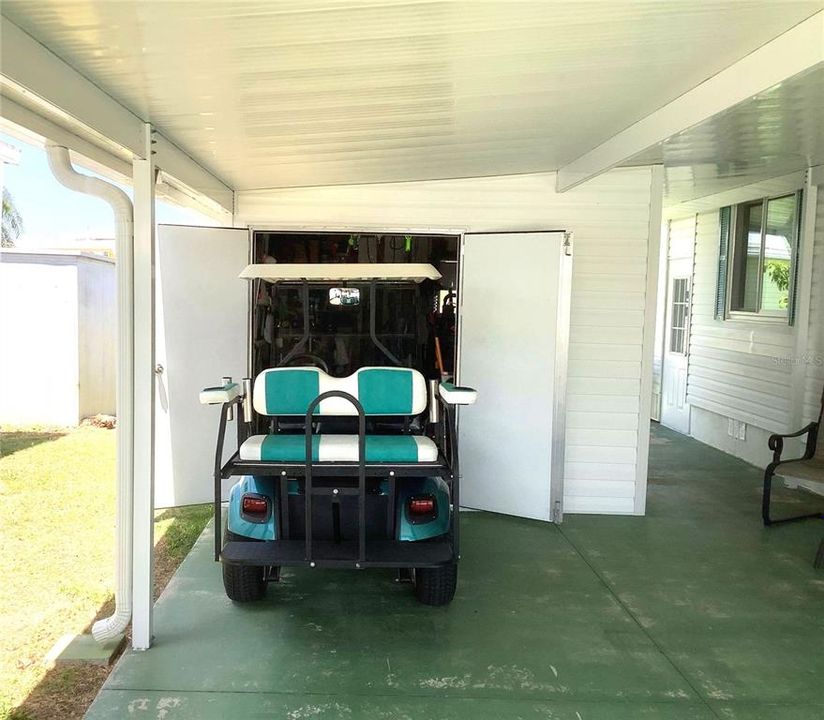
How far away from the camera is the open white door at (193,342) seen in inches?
195

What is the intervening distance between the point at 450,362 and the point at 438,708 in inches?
153

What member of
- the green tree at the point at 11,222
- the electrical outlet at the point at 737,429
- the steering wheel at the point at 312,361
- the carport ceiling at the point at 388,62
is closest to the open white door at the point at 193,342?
the steering wheel at the point at 312,361

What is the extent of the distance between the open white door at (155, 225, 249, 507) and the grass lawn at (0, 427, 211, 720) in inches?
15.7

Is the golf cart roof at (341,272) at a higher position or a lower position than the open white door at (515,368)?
higher

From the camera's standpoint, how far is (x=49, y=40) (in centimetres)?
211

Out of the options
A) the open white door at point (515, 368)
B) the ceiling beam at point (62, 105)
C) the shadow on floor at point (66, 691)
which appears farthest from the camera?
the open white door at point (515, 368)

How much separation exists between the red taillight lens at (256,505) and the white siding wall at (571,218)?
2.53 m

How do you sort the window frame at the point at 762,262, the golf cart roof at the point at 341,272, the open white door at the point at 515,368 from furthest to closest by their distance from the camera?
the window frame at the point at 762,262
the open white door at the point at 515,368
the golf cart roof at the point at 341,272

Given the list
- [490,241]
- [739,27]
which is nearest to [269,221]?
[490,241]

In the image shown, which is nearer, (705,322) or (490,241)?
(490,241)

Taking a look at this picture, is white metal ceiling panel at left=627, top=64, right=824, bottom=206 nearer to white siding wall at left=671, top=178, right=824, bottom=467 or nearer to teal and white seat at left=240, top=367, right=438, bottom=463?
white siding wall at left=671, top=178, right=824, bottom=467

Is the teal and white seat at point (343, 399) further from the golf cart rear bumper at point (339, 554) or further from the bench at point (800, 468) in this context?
the bench at point (800, 468)

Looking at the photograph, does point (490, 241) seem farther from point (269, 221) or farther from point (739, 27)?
point (739, 27)

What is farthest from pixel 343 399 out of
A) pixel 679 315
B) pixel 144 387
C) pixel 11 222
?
pixel 11 222
